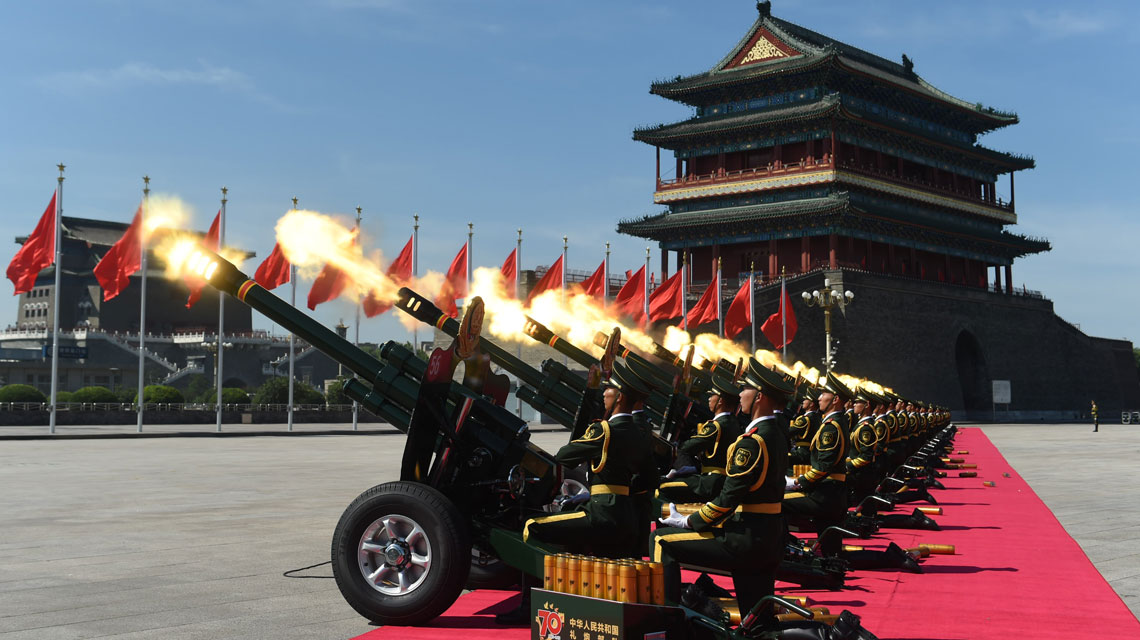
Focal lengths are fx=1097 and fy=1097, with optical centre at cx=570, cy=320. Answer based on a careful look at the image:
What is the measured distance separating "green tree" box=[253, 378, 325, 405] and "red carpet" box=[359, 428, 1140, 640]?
1911 inches

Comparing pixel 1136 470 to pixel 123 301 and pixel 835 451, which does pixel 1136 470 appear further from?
pixel 123 301

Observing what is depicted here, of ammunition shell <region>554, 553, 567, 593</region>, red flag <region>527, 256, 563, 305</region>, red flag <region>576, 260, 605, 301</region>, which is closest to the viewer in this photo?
ammunition shell <region>554, 553, 567, 593</region>

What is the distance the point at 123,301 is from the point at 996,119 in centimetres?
6836

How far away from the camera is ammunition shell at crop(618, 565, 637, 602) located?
6.09m

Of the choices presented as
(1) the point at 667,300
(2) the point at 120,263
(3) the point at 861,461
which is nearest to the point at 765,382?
(3) the point at 861,461

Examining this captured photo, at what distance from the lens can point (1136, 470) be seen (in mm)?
23422

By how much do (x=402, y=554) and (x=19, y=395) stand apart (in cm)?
4837

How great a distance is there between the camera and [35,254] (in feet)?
105

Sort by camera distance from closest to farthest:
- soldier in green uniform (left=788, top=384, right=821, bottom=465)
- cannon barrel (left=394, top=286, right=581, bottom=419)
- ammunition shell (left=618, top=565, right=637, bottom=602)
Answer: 1. ammunition shell (left=618, top=565, right=637, bottom=602)
2. cannon barrel (left=394, top=286, right=581, bottom=419)
3. soldier in green uniform (left=788, top=384, right=821, bottom=465)

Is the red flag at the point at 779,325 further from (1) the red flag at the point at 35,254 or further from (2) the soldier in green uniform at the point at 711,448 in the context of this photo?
(2) the soldier in green uniform at the point at 711,448

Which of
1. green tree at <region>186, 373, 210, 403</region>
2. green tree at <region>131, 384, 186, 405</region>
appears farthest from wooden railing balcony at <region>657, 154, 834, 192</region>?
green tree at <region>186, 373, 210, 403</region>

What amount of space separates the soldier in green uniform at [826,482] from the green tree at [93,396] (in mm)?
49388

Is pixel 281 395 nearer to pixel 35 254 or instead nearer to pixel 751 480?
pixel 35 254

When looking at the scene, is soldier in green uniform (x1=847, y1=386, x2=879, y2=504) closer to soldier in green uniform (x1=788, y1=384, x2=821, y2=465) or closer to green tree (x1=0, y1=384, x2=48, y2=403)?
soldier in green uniform (x1=788, y1=384, x2=821, y2=465)
